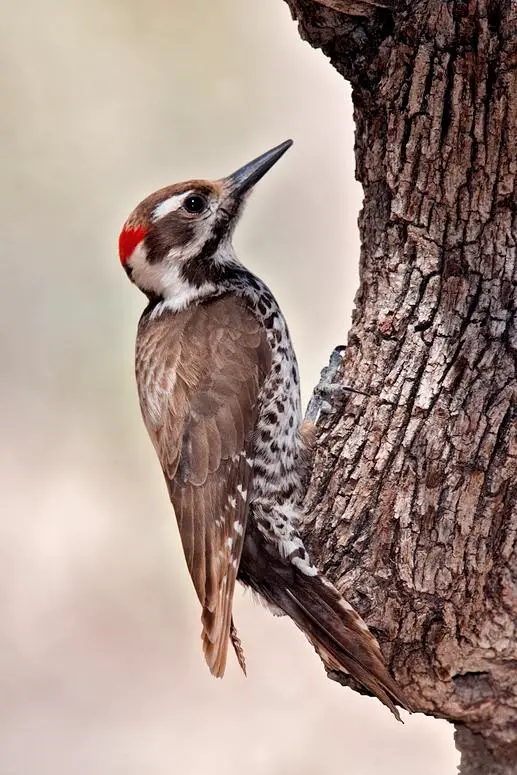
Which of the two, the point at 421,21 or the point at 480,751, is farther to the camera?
the point at 480,751

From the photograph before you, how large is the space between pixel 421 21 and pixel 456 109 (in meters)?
0.28

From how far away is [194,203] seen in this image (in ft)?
11.9

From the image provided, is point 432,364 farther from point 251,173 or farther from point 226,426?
point 251,173

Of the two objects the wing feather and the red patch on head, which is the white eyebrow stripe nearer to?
the red patch on head

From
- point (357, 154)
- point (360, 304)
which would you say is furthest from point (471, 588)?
point (357, 154)

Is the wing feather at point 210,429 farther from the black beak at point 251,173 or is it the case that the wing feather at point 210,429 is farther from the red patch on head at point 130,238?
the black beak at point 251,173

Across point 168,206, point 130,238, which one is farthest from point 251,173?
point 130,238

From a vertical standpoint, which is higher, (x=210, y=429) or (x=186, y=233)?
(x=186, y=233)

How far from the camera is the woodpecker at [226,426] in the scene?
10.1 feet

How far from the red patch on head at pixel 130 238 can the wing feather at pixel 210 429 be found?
0.37 m

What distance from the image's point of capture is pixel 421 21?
272 centimetres

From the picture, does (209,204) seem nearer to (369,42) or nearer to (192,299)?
(192,299)

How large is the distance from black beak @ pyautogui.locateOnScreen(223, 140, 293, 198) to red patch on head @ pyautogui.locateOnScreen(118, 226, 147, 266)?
0.41 metres

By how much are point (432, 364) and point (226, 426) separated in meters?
0.78
